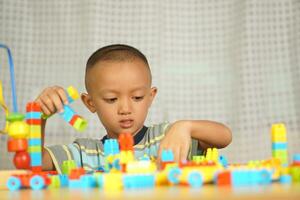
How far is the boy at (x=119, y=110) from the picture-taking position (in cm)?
98

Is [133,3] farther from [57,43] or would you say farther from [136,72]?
[136,72]

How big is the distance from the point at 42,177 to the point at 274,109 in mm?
1305

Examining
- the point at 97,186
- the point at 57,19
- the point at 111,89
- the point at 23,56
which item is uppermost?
the point at 57,19

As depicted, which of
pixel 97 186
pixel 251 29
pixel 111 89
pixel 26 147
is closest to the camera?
pixel 97 186

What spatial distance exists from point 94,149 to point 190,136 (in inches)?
12.0

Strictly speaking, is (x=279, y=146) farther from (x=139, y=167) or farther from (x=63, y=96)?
(x=63, y=96)

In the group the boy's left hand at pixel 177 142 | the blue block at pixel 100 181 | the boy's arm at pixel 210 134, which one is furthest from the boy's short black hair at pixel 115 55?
the blue block at pixel 100 181

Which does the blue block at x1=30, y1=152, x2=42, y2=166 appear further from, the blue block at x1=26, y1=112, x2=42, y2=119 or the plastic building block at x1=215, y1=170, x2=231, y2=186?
the plastic building block at x1=215, y1=170, x2=231, y2=186

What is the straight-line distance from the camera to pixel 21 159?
0.64 m

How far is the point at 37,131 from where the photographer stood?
0.67m

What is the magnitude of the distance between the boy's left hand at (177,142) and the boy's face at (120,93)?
25cm

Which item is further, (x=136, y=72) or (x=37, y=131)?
(x=136, y=72)

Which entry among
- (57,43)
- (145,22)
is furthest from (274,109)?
(57,43)

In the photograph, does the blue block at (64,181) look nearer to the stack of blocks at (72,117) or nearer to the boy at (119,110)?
the stack of blocks at (72,117)
